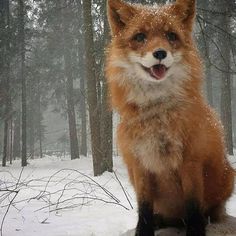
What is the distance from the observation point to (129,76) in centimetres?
390

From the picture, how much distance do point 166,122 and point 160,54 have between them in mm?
641

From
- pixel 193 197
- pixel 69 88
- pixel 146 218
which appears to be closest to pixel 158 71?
pixel 193 197

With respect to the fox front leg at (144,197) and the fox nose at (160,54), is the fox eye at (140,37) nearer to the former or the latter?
the fox nose at (160,54)

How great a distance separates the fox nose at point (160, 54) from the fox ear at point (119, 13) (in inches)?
30.3

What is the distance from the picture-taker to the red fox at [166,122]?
139 inches

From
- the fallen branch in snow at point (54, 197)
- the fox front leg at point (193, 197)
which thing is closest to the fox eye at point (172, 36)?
the fox front leg at point (193, 197)

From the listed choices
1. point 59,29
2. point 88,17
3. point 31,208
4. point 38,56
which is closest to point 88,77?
point 88,17

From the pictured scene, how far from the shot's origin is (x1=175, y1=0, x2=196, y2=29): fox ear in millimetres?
4036

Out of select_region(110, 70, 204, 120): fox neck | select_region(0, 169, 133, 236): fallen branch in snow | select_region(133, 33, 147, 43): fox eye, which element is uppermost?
select_region(133, 33, 147, 43): fox eye

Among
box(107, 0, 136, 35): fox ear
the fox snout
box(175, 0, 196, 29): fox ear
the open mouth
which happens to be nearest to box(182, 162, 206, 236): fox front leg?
the open mouth

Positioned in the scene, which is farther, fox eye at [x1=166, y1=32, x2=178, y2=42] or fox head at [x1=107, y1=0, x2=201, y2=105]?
fox eye at [x1=166, y1=32, x2=178, y2=42]

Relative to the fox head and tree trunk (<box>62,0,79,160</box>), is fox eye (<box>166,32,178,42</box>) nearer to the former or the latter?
the fox head

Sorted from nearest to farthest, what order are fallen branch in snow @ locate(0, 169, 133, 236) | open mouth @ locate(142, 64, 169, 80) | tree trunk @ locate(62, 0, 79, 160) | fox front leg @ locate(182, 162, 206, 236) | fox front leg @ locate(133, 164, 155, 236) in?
fox front leg @ locate(182, 162, 206, 236) < open mouth @ locate(142, 64, 169, 80) < fox front leg @ locate(133, 164, 155, 236) < fallen branch in snow @ locate(0, 169, 133, 236) < tree trunk @ locate(62, 0, 79, 160)

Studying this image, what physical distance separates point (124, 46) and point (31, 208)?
358 centimetres
